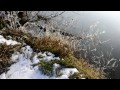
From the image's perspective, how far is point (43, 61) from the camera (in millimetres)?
4117

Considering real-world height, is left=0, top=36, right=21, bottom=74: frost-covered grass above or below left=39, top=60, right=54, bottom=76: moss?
above

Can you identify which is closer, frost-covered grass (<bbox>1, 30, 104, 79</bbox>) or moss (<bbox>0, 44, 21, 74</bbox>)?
frost-covered grass (<bbox>1, 30, 104, 79</bbox>)

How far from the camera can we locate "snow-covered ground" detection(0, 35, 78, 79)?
12.1 feet

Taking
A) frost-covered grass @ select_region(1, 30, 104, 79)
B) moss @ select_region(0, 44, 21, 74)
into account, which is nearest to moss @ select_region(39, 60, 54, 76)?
frost-covered grass @ select_region(1, 30, 104, 79)

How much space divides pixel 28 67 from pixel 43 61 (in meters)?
0.28

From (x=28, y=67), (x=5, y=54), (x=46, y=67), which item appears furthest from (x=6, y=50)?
(x=46, y=67)

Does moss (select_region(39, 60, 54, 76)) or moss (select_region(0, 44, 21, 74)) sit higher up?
moss (select_region(0, 44, 21, 74))

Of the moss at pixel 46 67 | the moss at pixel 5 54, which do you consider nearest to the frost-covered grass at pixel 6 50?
the moss at pixel 5 54

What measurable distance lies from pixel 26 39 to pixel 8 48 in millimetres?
623

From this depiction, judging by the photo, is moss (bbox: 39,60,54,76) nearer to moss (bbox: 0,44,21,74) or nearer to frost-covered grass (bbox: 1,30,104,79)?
frost-covered grass (bbox: 1,30,104,79)

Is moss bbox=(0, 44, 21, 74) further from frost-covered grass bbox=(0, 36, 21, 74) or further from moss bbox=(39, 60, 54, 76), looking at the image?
moss bbox=(39, 60, 54, 76)

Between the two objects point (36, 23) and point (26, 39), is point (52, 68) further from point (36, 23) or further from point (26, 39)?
point (36, 23)

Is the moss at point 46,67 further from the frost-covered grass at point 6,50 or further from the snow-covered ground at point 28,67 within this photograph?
the frost-covered grass at point 6,50
